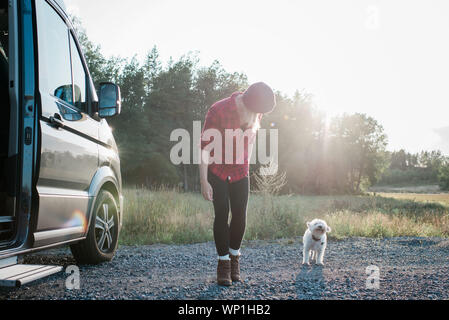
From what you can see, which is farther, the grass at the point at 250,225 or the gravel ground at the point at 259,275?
the grass at the point at 250,225

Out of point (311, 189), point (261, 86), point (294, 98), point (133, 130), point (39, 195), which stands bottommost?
point (311, 189)

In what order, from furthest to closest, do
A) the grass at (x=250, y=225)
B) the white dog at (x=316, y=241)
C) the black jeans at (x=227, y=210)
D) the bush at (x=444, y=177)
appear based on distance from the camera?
the bush at (x=444, y=177)
the grass at (x=250, y=225)
the white dog at (x=316, y=241)
the black jeans at (x=227, y=210)

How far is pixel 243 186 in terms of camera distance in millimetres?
3406

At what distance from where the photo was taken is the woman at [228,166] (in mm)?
3260

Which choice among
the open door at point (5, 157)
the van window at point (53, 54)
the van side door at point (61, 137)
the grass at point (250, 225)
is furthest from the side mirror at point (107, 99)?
the grass at point (250, 225)

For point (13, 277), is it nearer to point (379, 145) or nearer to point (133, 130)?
point (133, 130)

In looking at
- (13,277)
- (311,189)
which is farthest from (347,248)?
(311,189)

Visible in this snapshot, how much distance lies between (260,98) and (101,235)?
2.43 m


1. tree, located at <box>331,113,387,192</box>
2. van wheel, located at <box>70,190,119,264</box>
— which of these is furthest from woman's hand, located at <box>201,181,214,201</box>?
tree, located at <box>331,113,387,192</box>

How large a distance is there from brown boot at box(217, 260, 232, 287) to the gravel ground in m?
0.07

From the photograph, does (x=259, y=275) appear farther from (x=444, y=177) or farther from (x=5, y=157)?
(x=444, y=177)

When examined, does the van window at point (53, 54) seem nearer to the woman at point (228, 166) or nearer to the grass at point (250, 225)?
the woman at point (228, 166)

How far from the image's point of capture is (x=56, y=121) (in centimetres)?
274
